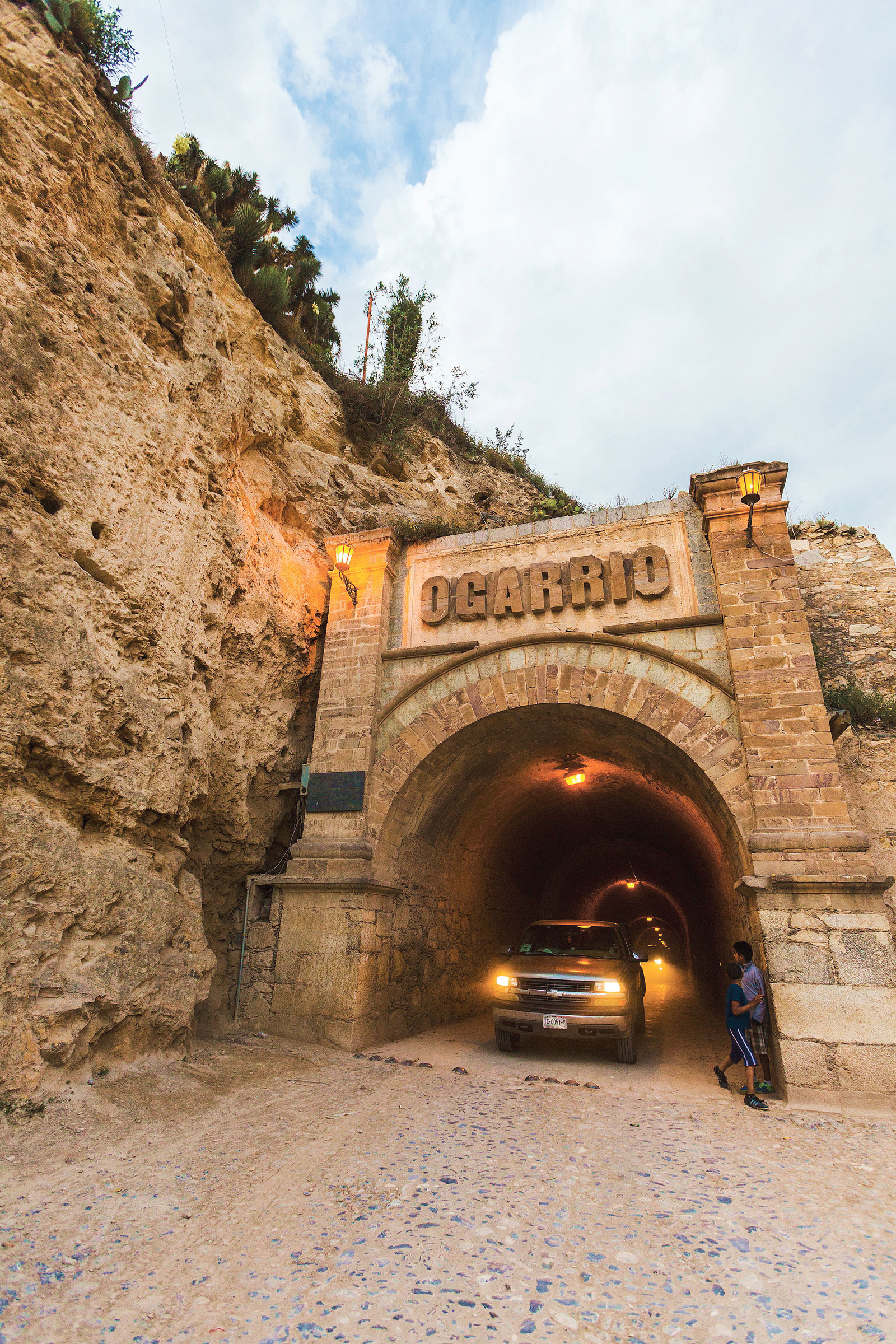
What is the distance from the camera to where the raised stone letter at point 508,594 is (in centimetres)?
851

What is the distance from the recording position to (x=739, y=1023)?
6.09 m

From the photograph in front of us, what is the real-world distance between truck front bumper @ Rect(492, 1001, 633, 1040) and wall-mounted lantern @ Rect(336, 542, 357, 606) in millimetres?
5650

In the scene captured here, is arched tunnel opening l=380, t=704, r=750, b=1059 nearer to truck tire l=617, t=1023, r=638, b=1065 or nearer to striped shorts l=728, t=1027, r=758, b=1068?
striped shorts l=728, t=1027, r=758, b=1068

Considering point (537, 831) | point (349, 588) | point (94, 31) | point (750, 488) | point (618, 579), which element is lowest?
point (537, 831)

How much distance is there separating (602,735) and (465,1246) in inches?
250

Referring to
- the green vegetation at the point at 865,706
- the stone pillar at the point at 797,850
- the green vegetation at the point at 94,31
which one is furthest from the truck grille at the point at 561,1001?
the green vegetation at the point at 94,31

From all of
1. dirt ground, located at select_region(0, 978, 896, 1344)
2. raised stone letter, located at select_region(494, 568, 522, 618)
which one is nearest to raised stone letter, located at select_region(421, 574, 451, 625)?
raised stone letter, located at select_region(494, 568, 522, 618)

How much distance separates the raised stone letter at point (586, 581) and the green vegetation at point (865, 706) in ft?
10.1

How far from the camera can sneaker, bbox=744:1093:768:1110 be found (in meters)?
5.59

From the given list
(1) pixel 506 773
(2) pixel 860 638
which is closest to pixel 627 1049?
(1) pixel 506 773

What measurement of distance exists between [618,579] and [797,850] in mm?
3624

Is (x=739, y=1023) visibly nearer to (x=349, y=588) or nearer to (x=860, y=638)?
(x=860, y=638)

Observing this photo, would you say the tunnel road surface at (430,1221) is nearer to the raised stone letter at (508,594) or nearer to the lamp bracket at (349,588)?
the raised stone letter at (508,594)

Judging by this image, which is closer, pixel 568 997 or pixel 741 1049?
pixel 741 1049
